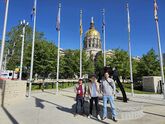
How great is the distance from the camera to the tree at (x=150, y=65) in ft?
149

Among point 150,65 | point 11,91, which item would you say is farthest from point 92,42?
point 11,91

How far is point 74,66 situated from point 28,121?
51.3m

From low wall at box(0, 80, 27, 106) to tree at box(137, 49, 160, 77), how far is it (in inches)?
1389

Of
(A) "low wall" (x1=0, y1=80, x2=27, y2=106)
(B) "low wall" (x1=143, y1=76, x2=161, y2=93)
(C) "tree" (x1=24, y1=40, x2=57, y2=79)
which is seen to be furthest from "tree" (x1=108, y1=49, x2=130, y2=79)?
(A) "low wall" (x1=0, y1=80, x2=27, y2=106)

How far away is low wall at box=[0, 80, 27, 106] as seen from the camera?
13453 mm

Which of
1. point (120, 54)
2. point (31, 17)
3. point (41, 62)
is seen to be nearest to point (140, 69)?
point (120, 54)

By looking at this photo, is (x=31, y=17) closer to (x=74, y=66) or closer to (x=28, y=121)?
(x=28, y=121)

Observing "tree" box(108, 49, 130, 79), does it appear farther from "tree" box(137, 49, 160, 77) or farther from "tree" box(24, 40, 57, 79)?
"tree" box(24, 40, 57, 79)

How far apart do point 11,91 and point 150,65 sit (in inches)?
1469

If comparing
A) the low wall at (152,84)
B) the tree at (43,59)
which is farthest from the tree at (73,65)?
the low wall at (152,84)

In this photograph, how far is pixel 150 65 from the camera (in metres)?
45.7

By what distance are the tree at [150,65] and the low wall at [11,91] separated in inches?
1389

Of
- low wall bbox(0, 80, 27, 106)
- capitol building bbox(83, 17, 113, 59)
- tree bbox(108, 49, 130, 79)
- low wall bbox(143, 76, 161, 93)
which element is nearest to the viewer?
low wall bbox(0, 80, 27, 106)

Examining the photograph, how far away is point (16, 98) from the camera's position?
1562 centimetres
